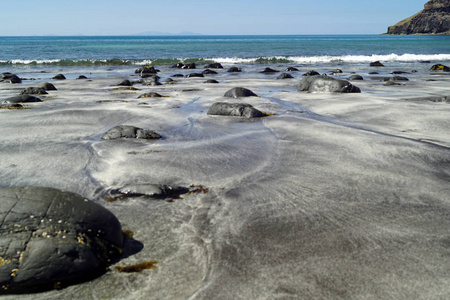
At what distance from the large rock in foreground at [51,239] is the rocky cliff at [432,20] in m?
126

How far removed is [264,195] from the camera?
323 cm

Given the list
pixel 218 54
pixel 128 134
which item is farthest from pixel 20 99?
pixel 218 54

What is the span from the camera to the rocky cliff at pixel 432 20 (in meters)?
107

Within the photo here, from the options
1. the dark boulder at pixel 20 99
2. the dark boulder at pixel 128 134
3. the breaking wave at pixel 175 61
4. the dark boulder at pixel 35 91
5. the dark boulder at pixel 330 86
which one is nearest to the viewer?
the dark boulder at pixel 128 134

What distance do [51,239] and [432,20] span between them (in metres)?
130

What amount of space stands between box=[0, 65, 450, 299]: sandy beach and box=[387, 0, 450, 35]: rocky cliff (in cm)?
12055

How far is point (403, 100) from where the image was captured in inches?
324

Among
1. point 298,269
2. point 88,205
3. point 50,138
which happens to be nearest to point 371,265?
point 298,269

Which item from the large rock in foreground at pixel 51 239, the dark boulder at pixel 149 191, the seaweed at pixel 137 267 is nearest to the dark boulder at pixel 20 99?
the dark boulder at pixel 149 191

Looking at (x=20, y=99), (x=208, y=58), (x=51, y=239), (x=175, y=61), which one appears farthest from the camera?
(x=208, y=58)

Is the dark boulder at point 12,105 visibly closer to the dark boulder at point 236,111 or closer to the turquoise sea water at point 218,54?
the dark boulder at point 236,111

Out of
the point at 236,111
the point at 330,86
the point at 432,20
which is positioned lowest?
the point at 236,111

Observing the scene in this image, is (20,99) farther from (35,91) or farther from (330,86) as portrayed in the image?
(330,86)

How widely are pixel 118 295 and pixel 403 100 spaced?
7857 mm
